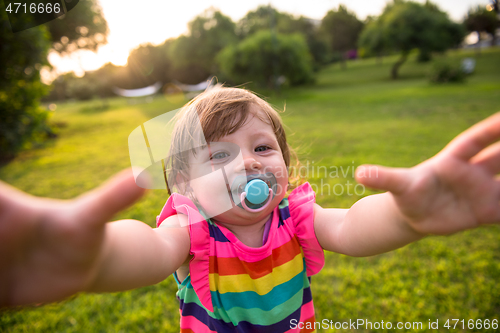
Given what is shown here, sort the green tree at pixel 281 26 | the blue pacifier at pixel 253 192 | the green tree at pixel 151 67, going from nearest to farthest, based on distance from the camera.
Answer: the blue pacifier at pixel 253 192 → the green tree at pixel 281 26 → the green tree at pixel 151 67

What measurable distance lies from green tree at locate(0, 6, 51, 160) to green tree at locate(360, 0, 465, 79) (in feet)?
70.8

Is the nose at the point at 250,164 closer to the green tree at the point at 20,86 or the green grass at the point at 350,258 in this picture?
the green grass at the point at 350,258

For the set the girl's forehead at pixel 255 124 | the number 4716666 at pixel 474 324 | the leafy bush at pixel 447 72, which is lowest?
the number 4716666 at pixel 474 324

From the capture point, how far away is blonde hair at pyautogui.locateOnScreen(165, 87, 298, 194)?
3.58ft

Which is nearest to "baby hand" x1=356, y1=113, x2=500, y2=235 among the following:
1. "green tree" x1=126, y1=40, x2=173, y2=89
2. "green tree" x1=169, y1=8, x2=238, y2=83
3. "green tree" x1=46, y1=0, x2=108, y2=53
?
"green tree" x1=46, y1=0, x2=108, y2=53

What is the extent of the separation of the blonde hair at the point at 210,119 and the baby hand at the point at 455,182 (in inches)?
23.5

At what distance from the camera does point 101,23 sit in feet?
48.5

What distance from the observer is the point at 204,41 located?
105ft

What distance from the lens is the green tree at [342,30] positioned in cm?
3544

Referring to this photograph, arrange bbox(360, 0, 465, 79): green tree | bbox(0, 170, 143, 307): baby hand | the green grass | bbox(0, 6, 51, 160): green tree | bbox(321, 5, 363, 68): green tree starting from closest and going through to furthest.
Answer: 1. bbox(0, 170, 143, 307): baby hand
2. the green grass
3. bbox(0, 6, 51, 160): green tree
4. bbox(360, 0, 465, 79): green tree
5. bbox(321, 5, 363, 68): green tree

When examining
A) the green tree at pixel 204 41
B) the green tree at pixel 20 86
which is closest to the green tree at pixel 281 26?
the green tree at pixel 204 41

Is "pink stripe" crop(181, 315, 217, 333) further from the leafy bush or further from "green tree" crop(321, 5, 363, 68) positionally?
"green tree" crop(321, 5, 363, 68)

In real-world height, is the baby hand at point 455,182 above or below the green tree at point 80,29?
below

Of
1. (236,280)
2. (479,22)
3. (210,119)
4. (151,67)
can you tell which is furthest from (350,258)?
(151,67)
